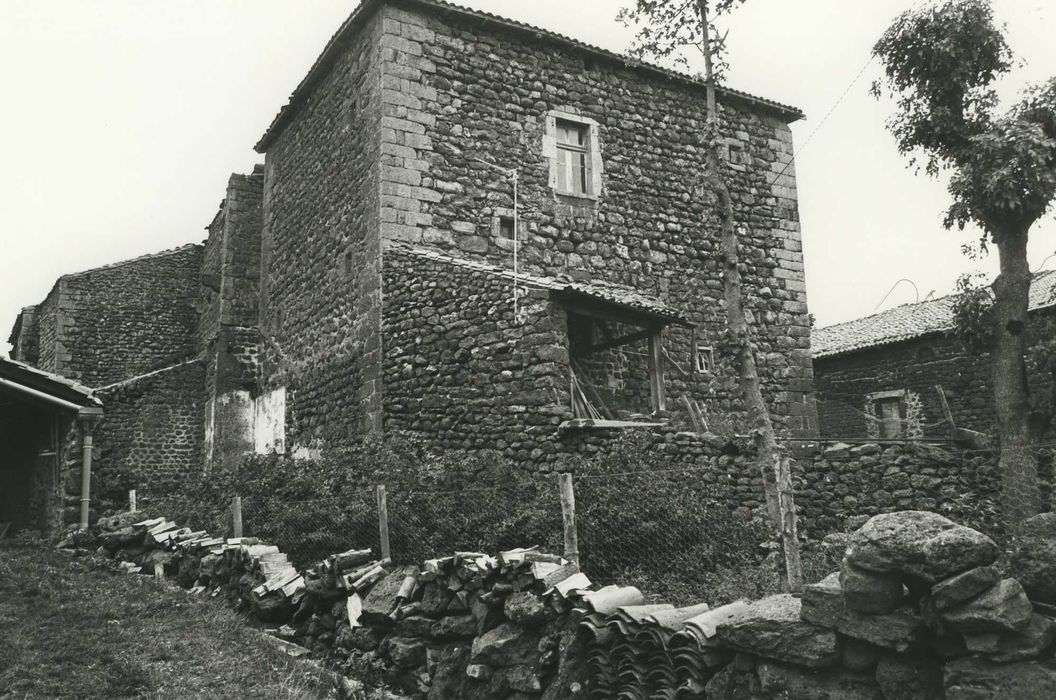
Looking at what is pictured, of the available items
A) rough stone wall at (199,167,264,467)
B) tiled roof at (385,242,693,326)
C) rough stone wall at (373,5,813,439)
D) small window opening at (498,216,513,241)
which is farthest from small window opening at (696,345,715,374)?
rough stone wall at (199,167,264,467)

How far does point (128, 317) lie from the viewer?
21.4 m

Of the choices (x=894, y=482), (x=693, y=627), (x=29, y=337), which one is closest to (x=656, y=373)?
(x=894, y=482)

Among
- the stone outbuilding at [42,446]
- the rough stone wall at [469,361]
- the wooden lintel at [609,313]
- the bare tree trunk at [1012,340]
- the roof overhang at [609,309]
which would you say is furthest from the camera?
the bare tree trunk at [1012,340]

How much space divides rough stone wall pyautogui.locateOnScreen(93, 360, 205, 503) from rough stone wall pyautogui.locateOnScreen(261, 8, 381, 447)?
3876 millimetres

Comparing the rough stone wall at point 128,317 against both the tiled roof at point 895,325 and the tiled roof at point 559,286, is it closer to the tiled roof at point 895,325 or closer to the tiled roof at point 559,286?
the tiled roof at point 559,286

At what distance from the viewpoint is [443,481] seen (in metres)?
9.38

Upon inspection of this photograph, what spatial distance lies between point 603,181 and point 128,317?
46.6 feet

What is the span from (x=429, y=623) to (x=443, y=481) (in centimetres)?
328

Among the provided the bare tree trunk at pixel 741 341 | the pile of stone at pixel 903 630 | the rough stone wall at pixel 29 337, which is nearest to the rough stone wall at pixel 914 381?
the bare tree trunk at pixel 741 341

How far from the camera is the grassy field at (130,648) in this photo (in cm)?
561

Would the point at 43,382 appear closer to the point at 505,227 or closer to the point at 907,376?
A: the point at 505,227

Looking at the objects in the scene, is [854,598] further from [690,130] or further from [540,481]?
[690,130]

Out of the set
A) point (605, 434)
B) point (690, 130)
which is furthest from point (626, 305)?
point (690, 130)

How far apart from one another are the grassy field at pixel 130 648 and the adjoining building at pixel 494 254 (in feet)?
12.9
